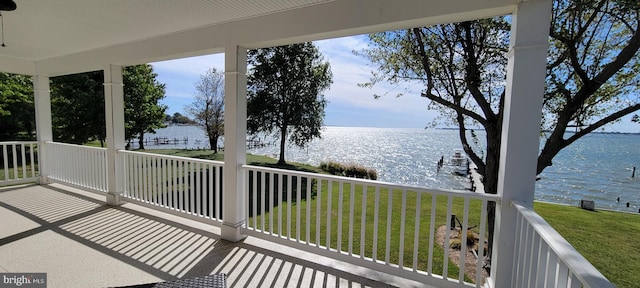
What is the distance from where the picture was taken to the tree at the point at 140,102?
38.0 feet

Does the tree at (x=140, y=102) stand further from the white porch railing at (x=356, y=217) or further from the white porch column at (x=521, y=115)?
the white porch column at (x=521, y=115)

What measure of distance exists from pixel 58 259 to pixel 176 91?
12.9m

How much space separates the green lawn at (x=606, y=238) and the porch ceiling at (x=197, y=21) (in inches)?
196

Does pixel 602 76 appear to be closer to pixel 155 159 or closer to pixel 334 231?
pixel 334 231

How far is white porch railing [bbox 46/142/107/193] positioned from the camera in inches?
184

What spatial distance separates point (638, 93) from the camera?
10.6 feet

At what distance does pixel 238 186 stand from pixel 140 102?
11488 millimetres

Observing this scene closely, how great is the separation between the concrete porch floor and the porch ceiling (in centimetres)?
223

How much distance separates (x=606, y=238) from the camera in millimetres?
5594

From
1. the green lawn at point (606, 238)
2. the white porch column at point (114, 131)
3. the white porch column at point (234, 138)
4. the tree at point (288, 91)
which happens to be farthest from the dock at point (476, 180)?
the tree at point (288, 91)

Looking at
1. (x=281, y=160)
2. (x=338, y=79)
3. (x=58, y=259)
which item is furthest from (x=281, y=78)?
(x=58, y=259)

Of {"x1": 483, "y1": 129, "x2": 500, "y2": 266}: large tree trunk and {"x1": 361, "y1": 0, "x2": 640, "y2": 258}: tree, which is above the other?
{"x1": 361, "y1": 0, "x2": 640, "y2": 258}: tree

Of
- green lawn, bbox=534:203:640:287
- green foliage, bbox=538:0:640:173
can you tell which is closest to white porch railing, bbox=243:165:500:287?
green foliage, bbox=538:0:640:173

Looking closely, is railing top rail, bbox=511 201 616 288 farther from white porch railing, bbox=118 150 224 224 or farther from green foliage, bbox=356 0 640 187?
white porch railing, bbox=118 150 224 224
